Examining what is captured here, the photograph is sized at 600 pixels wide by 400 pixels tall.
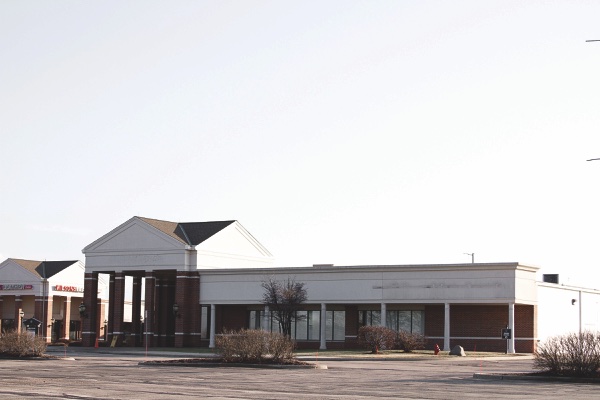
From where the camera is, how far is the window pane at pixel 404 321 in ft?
210

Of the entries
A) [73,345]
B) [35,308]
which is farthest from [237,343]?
[35,308]

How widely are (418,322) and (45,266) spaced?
147 feet

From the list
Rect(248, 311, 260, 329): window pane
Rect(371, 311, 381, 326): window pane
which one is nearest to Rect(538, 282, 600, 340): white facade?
Rect(371, 311, 381, 326): window pane

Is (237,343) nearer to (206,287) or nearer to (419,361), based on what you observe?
(419,361)

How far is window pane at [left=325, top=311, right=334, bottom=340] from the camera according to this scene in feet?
220

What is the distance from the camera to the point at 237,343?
41062mm

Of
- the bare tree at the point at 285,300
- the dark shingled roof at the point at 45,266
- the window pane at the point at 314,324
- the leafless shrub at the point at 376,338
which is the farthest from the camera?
the dark shingled roof at the point at 45,266

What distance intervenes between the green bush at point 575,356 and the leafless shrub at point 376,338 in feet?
76.3

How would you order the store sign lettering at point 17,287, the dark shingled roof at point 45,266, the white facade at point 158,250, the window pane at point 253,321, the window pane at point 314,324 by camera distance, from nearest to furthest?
the window pane at point 314,324 < the white facade at point 158,250 < the window pane at point 253,321 < the store sign lettering at point 17,287 < the dark shingled roof at point 45,266

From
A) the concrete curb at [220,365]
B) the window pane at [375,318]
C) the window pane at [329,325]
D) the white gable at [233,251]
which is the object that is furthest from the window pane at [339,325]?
the concrete curb at [220,365]

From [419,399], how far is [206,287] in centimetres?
4541

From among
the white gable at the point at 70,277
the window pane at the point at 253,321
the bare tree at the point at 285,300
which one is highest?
the white gable at the point at 70,277

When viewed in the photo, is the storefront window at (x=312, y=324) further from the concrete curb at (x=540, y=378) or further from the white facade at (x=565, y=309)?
the concrete curb at (x=540, y=378)

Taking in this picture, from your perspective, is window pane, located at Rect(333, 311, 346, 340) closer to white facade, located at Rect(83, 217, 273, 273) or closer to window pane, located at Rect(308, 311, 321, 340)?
window pane, located at Rect(308, 311, 321, 340)
